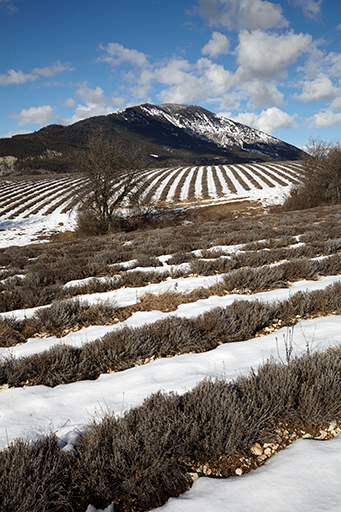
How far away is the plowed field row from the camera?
34.8m

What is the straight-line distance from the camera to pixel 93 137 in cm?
2033

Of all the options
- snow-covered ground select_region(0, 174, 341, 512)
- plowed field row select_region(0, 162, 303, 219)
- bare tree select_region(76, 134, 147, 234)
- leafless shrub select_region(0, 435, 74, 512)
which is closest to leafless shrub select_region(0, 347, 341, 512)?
leafless shrub select_region(0, 435, 74, 512)

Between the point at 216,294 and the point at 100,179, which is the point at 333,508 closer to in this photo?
the point at 216,294

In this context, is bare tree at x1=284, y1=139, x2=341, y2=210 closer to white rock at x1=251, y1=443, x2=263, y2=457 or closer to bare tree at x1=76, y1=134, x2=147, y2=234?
bare tree at x1=76, y1=134, x2=147, y2=234

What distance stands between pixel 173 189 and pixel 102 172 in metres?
21.9

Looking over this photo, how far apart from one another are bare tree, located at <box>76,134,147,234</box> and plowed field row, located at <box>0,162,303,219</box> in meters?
6.98

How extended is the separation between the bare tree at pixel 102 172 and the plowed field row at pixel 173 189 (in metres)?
6.98

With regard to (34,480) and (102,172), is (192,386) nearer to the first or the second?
(34,480)

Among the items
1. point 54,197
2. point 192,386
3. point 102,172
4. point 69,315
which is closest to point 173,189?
point 54,197

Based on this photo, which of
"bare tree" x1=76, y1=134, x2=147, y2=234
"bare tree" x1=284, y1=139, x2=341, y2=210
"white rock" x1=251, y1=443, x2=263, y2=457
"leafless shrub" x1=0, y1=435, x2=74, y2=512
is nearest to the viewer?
"leafless shrub" x1=0, y1=435, x2=74, y2=512

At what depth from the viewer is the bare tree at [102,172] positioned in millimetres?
20219

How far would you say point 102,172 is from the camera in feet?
66.7

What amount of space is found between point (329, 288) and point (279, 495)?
3.42 meters

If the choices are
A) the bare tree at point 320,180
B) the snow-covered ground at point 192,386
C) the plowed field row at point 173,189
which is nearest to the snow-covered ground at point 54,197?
the plowed field row at point 173,189
